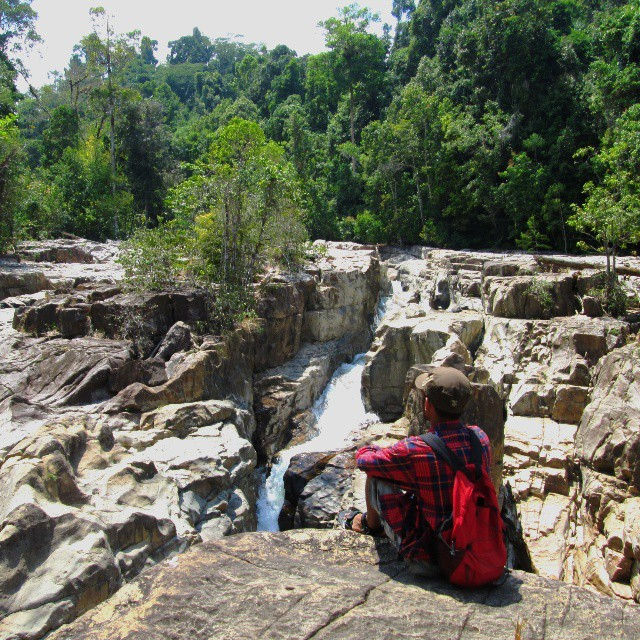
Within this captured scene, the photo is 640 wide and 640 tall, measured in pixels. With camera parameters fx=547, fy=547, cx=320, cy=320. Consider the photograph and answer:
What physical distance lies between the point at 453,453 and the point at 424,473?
0.16 m

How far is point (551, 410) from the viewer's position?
1111 cm

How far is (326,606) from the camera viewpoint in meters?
2.28

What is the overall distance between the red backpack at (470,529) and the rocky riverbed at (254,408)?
6.62ft

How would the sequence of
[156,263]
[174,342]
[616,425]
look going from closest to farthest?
[616,425]
[174,342]
[156,263]

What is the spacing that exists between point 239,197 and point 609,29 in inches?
640

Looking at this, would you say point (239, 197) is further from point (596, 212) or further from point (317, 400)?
point (596, 212)

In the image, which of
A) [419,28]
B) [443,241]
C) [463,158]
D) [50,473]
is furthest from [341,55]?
[50,473]

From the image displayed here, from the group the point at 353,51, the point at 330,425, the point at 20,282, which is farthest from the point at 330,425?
the point at 353,51

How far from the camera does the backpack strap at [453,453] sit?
2.50 metres

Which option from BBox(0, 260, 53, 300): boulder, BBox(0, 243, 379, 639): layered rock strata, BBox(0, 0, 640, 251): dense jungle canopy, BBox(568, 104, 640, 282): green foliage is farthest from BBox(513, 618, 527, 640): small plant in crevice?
BBox(0, 260, 53, 300): boulder

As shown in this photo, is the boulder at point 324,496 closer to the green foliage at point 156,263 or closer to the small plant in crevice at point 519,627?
the small plant in crevice at point 519,627

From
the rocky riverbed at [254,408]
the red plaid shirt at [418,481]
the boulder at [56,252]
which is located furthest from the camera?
the boulder at [56,252]

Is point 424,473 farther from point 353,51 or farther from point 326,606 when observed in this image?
point 353,51

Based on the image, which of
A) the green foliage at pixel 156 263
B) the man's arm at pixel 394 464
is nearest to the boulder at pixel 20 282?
the green foliage at pixel 156 263
